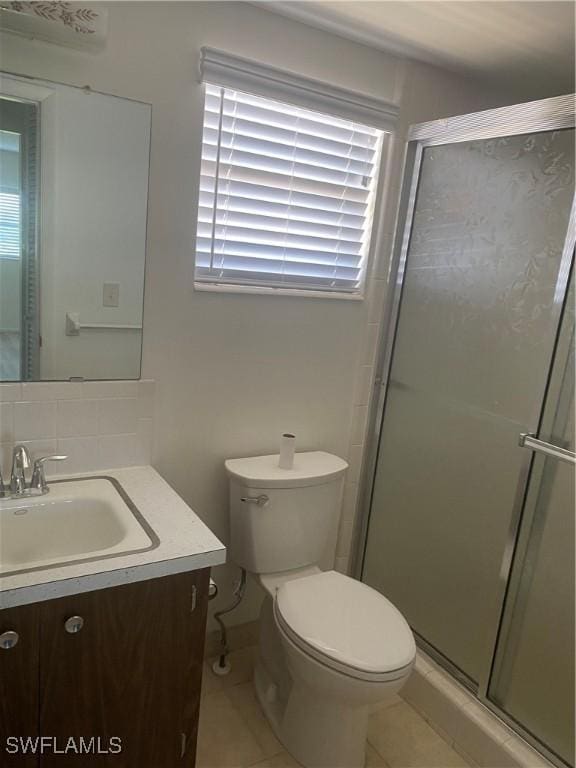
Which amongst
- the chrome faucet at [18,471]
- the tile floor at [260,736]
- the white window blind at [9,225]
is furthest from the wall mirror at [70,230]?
the tile floor at [260,736]

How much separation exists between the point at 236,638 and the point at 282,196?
1623 millimetres

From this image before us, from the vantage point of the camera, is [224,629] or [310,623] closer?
[310,623]

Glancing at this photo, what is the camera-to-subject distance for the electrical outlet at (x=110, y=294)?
5.29 feet

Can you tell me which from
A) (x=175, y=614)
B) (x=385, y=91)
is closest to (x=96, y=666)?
(x=175, y=614)

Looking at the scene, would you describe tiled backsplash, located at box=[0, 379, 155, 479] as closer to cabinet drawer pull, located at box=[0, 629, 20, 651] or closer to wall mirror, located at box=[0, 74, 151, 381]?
wall mirror, located at box=[0, 74, 151, 381]

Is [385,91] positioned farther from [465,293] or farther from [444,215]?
[465,293]

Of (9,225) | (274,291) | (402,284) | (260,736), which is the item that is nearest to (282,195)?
(274,291)

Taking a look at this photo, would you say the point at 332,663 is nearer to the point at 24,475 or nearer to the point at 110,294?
the point at 24,475

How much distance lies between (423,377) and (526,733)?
3.79 ft

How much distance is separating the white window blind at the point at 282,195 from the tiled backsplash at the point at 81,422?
1.45 ft

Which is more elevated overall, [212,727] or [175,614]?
[175,614]

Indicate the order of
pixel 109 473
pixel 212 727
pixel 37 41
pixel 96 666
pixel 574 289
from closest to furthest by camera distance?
pixel 96 666 → pixel 37 41 → pixel 574 289 → pixel 109 473 → pixel 212 727

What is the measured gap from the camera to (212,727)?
1.79 metres

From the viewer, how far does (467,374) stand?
1859 mm
